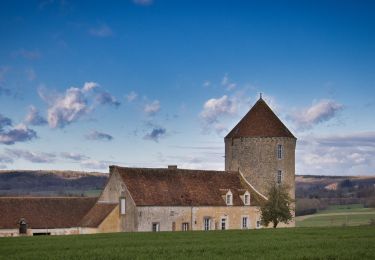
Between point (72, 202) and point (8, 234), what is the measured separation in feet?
27.9

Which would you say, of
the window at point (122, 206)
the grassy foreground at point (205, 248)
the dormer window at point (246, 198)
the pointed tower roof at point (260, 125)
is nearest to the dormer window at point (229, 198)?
the dormer window at point (246, 198)

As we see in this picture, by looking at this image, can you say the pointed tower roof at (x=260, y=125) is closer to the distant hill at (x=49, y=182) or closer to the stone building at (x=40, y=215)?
the stone building at (x=40, y=215)

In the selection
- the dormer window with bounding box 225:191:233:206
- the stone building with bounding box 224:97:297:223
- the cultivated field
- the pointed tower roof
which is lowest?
the cultivated field

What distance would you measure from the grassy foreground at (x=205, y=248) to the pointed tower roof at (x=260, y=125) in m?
24.5

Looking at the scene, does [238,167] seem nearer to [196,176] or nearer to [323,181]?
[196,176]

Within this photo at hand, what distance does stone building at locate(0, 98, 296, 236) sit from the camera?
2461 inches

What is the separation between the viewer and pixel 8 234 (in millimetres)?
60219

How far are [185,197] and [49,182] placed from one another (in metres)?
91.3

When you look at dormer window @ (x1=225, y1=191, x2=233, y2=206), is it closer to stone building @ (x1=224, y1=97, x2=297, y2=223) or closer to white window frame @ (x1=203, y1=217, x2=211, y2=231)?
white window frame @ (x1=203, y1=217, x2=211, y2=231)

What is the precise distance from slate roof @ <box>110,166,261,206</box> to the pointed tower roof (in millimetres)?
4156

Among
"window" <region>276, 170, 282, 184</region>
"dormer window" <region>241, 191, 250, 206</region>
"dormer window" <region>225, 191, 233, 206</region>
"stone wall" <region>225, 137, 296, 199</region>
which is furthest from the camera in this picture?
"window" <region>276, 170, 282, 184</region>

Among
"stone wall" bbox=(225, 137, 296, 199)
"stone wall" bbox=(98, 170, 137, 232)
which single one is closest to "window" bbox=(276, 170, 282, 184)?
"stone wall" bbox=(225, 137, 296, 199)

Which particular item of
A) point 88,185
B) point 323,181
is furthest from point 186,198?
point 323,181

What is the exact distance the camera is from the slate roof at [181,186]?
63.3 m
